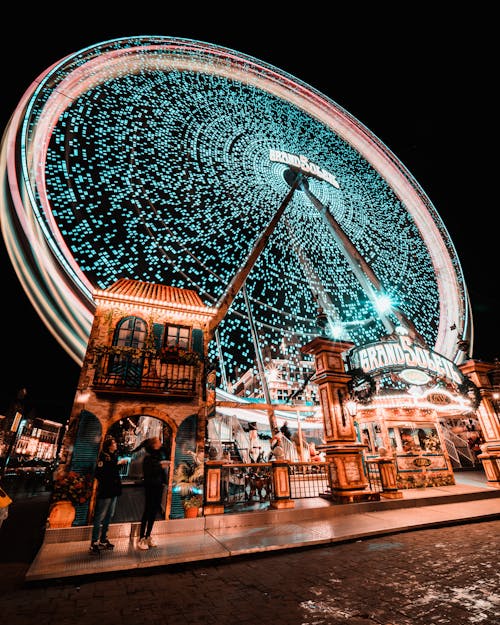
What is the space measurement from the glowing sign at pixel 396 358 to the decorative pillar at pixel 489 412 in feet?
9.75

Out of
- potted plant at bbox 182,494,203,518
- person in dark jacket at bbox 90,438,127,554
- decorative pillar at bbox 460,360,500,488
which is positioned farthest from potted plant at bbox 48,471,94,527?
decorative pillar at bbox 460,360,500,488

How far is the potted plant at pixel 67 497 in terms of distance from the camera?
24.1ft

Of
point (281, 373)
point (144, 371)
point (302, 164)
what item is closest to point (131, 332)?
point (144, 371)

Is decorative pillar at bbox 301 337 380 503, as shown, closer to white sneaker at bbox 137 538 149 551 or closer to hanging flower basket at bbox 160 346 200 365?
hanging flower basket at bbox 160 346 200 365

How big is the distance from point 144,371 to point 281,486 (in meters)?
5.58

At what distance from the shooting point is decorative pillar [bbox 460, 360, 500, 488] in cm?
1246

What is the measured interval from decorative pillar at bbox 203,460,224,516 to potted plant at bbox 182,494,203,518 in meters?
0.19

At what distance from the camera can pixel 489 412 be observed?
13328 mm

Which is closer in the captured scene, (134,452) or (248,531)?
(248,531)

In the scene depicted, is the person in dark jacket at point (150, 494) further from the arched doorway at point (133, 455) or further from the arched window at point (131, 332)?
the arched window at point (131, 332)

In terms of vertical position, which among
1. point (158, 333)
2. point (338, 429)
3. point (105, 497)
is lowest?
point (105, 497)

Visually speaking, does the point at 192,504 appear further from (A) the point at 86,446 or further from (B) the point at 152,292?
(B) the point at 152,292

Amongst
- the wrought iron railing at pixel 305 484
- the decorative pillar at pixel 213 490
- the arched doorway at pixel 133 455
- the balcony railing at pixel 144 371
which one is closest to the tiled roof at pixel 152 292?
the balcony railing at pixel 144 371

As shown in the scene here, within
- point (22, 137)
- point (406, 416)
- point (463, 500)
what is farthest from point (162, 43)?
point (463, 500)
